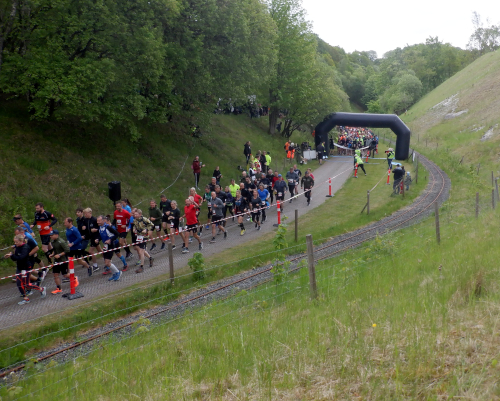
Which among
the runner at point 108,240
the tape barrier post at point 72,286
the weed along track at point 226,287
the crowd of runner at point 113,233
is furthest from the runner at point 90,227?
the weed along track at point 226,287

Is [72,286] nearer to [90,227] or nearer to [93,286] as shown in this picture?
[93,286]

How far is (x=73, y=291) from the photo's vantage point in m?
10.7

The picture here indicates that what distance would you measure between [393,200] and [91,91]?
14744mm

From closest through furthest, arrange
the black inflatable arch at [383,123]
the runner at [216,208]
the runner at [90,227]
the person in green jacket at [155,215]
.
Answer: the runner at [90,227] < the person in green jacket at [155,215] < the runner at [216,208] < the black inflatable arch at [383,123]

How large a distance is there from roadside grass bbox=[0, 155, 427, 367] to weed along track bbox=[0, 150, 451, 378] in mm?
320

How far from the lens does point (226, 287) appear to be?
35.6ft

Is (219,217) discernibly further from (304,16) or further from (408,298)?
(304,16)

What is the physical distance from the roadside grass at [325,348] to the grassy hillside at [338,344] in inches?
0.6

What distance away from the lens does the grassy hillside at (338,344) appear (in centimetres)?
430

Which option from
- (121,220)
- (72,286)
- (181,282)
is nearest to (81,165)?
Result: (121,220)

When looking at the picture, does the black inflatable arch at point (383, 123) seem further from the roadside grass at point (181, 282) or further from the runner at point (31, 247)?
the runner at point (31, 247)

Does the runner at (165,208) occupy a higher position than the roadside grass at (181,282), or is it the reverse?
the runner at (165,208)

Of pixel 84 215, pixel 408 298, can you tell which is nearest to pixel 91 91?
pixel 84 215

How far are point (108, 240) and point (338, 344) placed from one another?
842 centimetres
